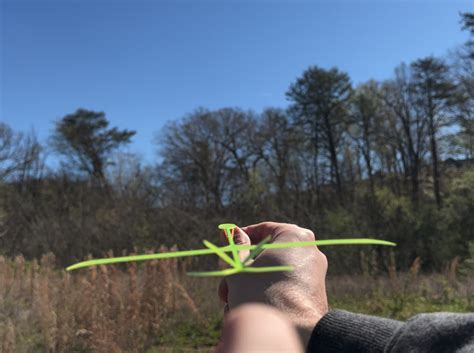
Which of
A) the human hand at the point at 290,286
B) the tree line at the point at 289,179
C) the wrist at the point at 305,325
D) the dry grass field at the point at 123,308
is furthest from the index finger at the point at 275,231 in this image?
the tree line at the point at 289,179

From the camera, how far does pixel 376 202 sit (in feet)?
50.3

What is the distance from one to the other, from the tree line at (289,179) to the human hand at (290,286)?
36.4ft

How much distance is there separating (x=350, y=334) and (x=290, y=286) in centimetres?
17

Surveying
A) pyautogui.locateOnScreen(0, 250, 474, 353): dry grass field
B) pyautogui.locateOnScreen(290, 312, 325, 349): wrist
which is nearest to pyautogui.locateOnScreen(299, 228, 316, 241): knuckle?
pyautogui.locateOnScreen(290, 312, 325, 349): wrist

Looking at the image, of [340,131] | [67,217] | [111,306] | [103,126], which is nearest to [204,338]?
[111,306]

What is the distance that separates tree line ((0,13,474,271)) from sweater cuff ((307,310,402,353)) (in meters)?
11.2

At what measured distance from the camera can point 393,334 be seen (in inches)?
34.4

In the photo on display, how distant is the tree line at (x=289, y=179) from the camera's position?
14.9 meters

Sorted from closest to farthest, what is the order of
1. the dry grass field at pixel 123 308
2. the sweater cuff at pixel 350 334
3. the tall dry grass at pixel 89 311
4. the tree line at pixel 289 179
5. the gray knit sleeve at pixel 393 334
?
the gray knit sleeve at pixel 393 334
the sweater cuff at pixel 350 334
the tall dry grass at pixel 89 311
the dry grass field at pixel 123 308
the tree line at pixel 289 179

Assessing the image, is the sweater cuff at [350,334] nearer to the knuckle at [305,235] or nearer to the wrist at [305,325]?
the wrist at [305,325]

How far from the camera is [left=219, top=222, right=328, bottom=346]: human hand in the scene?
983mm

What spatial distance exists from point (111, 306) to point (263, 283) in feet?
12.8

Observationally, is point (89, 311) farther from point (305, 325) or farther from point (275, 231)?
point (305, 325)

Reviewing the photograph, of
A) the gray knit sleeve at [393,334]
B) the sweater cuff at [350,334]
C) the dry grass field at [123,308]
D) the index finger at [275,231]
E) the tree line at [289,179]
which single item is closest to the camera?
the gray knit sleeve at [393,334]
